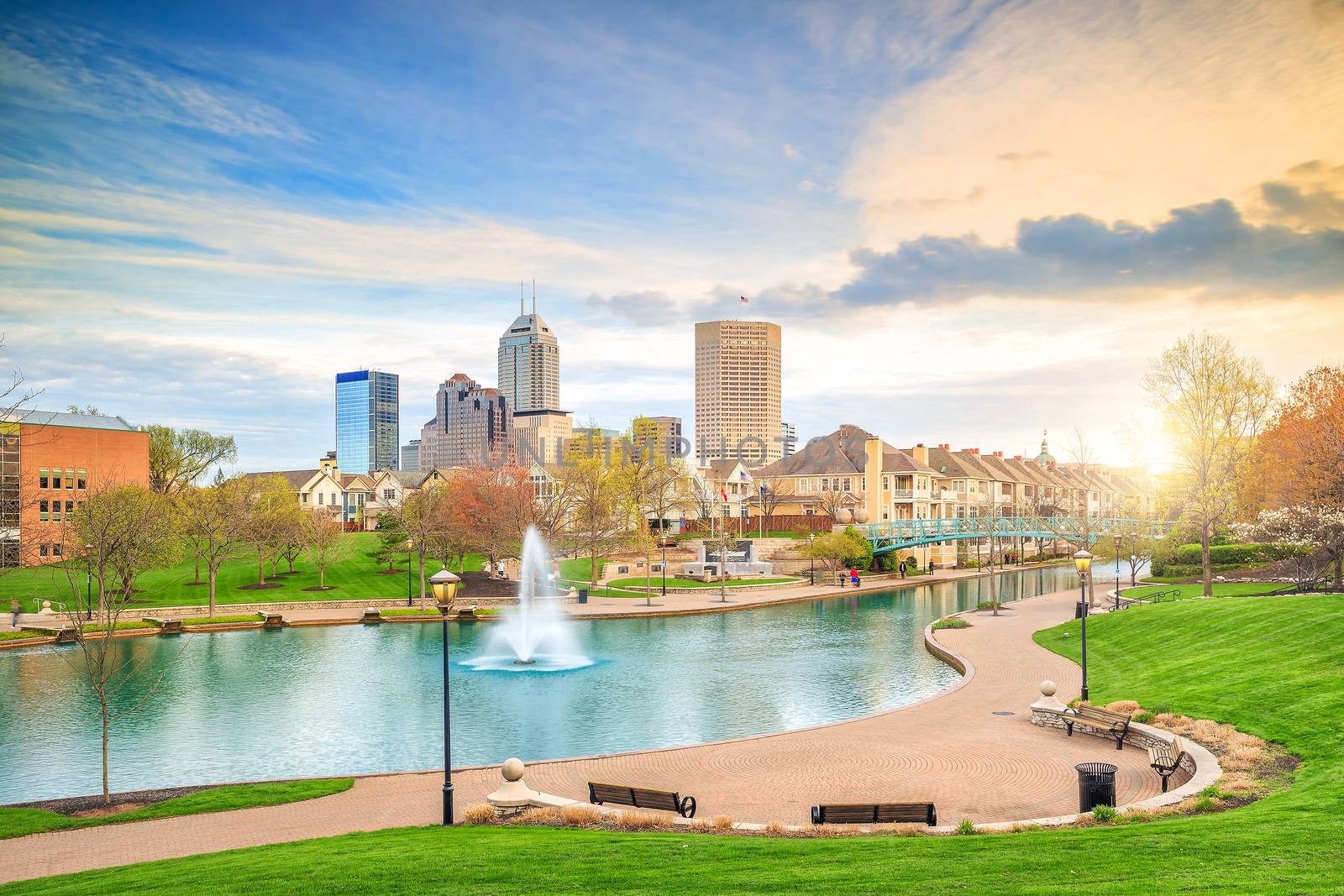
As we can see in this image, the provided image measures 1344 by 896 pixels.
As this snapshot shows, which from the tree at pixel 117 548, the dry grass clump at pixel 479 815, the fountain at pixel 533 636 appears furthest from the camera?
the fountain at pixel 533 636

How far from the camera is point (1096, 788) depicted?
15055 millimetres

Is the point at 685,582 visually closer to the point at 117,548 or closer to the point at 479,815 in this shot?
the point at 117,548

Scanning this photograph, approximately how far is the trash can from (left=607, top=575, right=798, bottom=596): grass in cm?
4743

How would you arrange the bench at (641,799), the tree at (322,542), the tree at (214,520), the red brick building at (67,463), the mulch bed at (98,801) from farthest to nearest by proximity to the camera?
the red brick building at (67,463), the tree at (322,542), the tree at (214,520), the mulch bed at (98,801), the bench at (641,799)

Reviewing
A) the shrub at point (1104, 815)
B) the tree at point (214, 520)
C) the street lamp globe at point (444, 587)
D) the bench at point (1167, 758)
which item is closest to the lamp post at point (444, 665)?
the street lamp globe at point (444, 587)

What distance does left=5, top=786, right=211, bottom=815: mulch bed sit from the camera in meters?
17.1

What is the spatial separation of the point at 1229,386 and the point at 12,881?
158 feet

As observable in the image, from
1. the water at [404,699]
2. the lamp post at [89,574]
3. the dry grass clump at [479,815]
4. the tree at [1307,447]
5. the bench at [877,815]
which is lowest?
the water at [404,699]

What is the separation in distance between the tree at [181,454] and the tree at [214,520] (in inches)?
825

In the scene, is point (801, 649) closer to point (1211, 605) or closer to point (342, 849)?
point (1211, 605)

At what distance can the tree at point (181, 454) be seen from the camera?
77.3 meters

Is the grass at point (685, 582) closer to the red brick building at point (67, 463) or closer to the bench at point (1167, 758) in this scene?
the red brick building at point (67, 463)

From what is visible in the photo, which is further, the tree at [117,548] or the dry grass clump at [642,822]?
the tree at [117,548]

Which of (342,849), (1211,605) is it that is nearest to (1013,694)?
(1211,605)
